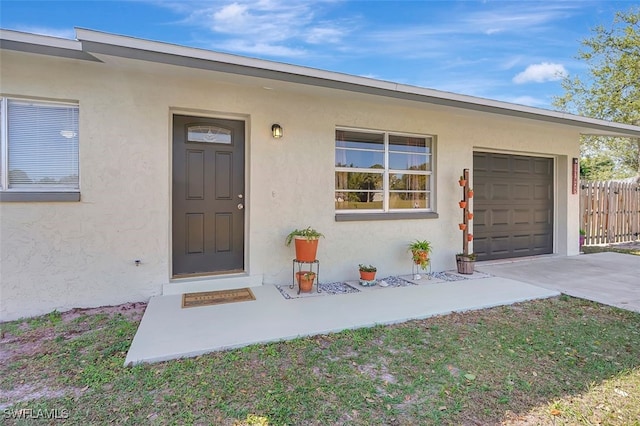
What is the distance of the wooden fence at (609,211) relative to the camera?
29.5 feet

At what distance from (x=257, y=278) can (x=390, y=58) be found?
23.0 feet

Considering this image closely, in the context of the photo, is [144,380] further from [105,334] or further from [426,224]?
[426,224]

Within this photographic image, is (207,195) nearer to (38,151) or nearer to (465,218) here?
(38,151)

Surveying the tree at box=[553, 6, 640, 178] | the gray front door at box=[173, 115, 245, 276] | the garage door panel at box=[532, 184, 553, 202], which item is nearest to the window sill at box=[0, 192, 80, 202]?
the gray front door at box=[173, 115, 245, 276]

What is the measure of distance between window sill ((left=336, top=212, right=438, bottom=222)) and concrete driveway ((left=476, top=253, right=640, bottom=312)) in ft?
4.63

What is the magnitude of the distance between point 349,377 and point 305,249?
2.19 metres

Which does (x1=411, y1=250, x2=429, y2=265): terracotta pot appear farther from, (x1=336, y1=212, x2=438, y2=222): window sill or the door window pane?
the door window pane

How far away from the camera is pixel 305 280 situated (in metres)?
4.52

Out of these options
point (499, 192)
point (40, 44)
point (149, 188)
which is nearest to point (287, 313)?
point (149, 188)

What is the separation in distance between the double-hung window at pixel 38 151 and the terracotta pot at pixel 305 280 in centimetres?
280

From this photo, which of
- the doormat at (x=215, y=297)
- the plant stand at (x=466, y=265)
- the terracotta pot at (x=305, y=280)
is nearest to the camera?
the doormat at (x=215, y=297)

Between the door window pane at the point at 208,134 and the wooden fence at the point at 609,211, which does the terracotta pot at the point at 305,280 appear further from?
the wooden fence at the point at 609,211

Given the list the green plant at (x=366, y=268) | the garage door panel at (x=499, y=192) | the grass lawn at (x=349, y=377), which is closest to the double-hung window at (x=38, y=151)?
the grass lawn at (x=349, y=377)

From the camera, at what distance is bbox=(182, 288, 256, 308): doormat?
13.2 feet
